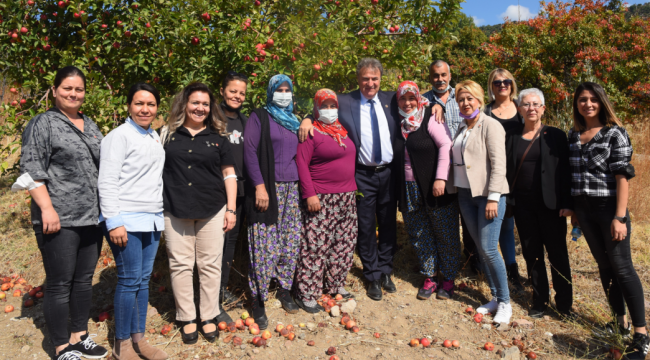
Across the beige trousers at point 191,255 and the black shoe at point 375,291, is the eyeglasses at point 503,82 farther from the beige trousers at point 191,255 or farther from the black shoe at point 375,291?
the beige trousers at point 191,255

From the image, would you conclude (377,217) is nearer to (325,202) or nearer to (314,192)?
(325,202)

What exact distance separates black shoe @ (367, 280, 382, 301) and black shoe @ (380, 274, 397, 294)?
0.09 m

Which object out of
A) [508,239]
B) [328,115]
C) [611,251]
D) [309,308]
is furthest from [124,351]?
[611,251]

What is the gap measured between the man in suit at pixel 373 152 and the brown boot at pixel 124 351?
202 cm

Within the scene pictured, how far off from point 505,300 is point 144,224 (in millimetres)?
2870

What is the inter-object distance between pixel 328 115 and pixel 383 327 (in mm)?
1831

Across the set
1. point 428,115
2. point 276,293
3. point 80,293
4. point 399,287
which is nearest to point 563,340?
point 399,287

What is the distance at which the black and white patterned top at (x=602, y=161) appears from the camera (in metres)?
2.76

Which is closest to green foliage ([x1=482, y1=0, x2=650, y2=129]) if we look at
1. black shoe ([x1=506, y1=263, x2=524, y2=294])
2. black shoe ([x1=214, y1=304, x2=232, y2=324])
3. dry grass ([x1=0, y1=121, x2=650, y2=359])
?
dry grass ([x1=0, y1=121, x2=650, y2=359])

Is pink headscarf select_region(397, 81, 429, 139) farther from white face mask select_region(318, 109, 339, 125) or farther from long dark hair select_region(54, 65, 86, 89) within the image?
long dark hair select_region(54, 65, 86, 89)

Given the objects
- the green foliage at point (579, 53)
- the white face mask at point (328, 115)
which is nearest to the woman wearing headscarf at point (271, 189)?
the white face mask at point (328, 115)

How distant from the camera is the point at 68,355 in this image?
9.20ft

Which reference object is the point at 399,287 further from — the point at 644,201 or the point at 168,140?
the point at 644,201

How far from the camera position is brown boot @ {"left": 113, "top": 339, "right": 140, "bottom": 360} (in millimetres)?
2820
